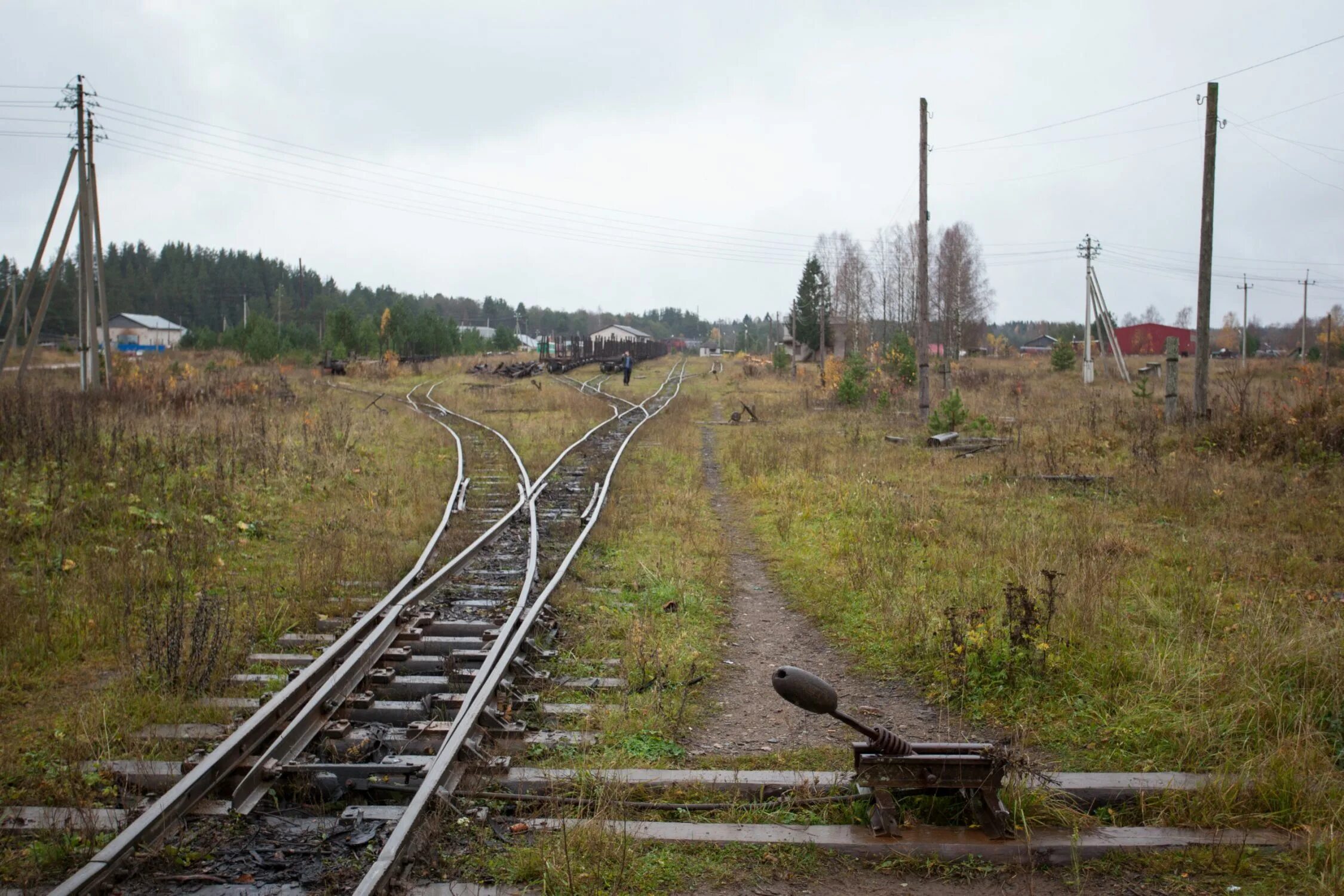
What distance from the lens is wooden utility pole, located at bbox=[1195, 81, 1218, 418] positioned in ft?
56.7

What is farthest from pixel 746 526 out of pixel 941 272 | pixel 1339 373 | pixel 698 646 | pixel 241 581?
pixel 941 272

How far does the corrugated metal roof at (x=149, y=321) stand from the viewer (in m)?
104

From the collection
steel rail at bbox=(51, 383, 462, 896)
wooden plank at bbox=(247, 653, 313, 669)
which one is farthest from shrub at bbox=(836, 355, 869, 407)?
wooden plank at bbox=(247, 653, 313, 669)

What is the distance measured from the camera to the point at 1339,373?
19312 millimetres

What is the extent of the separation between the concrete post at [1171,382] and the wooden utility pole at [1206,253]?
1.23 feet

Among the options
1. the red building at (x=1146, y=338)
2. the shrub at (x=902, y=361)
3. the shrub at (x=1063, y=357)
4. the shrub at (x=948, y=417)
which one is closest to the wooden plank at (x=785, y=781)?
the shrub at (x=948, y=417)

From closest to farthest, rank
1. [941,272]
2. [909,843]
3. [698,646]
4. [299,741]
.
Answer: [909,843] < [299,741] < [698,646] < [941,272]

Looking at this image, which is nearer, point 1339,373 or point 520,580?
point 520,580

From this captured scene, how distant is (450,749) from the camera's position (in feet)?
14.4

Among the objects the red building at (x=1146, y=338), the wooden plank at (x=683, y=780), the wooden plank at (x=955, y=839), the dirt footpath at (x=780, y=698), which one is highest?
the red building at (x=1146, y=338)

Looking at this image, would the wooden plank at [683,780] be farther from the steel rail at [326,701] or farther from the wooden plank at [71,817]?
the wooden plank at [71,817]

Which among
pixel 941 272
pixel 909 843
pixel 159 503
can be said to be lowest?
pixel 909 843

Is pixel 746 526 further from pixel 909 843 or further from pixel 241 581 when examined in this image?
pixel 909 843

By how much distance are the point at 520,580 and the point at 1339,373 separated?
19.3 meters
